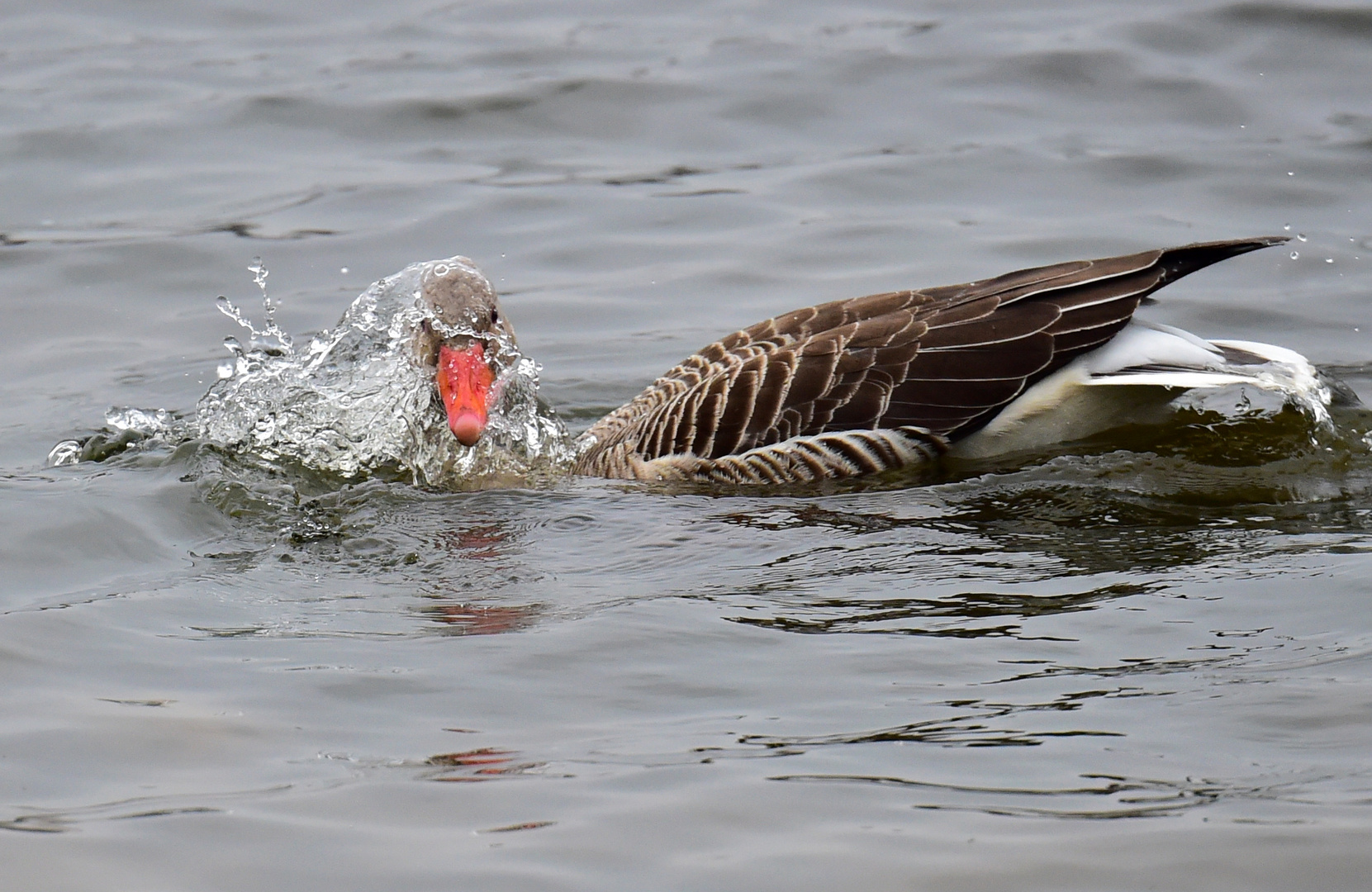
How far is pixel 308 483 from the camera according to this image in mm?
7691

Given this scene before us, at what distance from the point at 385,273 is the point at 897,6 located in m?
7.41

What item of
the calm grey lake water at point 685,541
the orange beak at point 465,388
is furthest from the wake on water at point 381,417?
the calm grey lake water at point 685,541

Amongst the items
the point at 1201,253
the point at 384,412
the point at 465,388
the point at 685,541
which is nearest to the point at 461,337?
the point at 465,388

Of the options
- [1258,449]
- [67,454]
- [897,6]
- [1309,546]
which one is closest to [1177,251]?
[1258,449]

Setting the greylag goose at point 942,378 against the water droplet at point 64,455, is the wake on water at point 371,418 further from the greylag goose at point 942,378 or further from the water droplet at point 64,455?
the greylag goose at point 942,378

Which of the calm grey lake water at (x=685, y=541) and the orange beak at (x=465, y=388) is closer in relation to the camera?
the calm grey lake water at (x=685, y=541)

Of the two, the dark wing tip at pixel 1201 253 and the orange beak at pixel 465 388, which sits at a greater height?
the dark wing tip at pixel 1201 253

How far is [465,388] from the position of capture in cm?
804

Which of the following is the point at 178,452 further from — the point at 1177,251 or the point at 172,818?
the point at 1177,251

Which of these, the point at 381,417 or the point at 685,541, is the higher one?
the point at 381,417

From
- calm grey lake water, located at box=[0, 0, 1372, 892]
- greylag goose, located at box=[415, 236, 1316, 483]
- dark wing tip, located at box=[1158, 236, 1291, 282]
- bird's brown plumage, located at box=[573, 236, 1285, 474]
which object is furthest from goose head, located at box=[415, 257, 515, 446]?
dark wing tip, located at box=[1158, 236, 1291, 282]

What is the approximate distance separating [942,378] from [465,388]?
224 centimetres

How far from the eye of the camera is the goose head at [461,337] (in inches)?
316

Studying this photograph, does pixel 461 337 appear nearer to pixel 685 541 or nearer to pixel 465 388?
pixel 465 388
